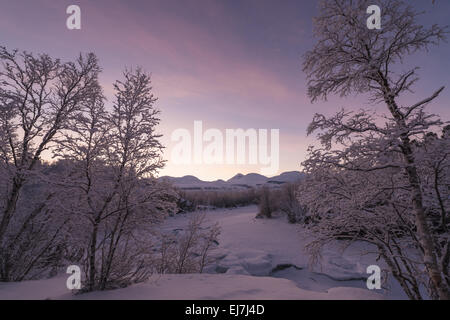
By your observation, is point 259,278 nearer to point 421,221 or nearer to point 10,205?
point 421,221

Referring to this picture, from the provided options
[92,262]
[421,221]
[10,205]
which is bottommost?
[92,262]

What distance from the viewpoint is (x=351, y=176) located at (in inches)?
137

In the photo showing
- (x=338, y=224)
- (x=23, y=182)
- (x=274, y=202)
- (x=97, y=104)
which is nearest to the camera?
(x=338, y=224)

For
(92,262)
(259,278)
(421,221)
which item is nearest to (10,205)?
(92,262)

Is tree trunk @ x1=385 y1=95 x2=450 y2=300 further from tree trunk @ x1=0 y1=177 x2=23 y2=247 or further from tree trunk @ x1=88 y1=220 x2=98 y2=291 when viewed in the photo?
tree trunk @ x1=0 y1=177 x2=23 y2=247

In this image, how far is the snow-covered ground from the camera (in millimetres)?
3363

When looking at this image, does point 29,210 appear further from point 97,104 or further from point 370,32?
point 370,32

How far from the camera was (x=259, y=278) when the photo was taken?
469 cm

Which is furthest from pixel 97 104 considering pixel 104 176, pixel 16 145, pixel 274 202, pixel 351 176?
pixel 274 202

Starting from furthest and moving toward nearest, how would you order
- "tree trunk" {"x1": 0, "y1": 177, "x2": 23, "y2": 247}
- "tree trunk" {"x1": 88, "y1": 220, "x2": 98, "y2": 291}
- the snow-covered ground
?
"tree trunk" {"x1": 0, "y1": 177, "x2": 23, "y2": 247} → "tree trunk" {"x1": 88, "y1": 220, "x2": 98, "y2": 291} → the snow-covered ground

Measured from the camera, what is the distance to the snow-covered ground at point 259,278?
132 inches

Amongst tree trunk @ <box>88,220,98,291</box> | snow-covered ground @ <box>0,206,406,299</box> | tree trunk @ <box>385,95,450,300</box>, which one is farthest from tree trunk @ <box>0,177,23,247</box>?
tree trunk @ <box>385,95,450,300</box>
